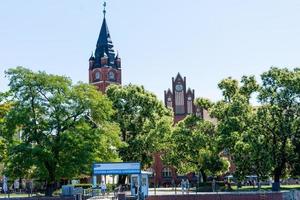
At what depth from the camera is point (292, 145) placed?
52.4m

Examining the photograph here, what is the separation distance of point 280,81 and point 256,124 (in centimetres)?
473

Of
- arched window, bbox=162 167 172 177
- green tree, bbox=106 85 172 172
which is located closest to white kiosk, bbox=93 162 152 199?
green tree, bbox=106 85 172 172

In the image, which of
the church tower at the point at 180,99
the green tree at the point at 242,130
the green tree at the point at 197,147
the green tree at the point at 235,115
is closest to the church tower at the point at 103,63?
the church tower at the point at 180,99

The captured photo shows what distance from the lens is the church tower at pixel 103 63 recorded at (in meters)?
113

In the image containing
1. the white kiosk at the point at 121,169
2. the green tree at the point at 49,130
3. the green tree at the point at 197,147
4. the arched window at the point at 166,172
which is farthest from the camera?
the arched window at the point at 166,172

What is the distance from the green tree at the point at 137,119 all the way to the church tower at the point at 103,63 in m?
46.6

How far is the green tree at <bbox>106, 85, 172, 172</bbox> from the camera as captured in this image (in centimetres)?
6406

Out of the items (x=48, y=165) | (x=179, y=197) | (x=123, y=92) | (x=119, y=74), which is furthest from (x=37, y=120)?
(x=119, y=74)

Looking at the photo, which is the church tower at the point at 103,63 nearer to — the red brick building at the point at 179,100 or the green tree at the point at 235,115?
the red brick building at the point at 179,100

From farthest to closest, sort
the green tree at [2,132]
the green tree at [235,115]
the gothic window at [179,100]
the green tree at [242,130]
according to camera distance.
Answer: the gothic window at [179,100] < the green tree at [235,115] < the green tree at [242,130] < the green tree at [2,132]

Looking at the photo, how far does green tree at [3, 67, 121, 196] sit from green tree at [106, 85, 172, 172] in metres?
15.0

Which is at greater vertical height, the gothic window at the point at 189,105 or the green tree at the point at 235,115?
the gothic window at the point at 189,105

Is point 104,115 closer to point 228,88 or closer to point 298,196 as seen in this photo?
point 228,88

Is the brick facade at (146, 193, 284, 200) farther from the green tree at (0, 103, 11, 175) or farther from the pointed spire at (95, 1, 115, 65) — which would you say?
the pointed spire at (95, 1, 115, 65)
